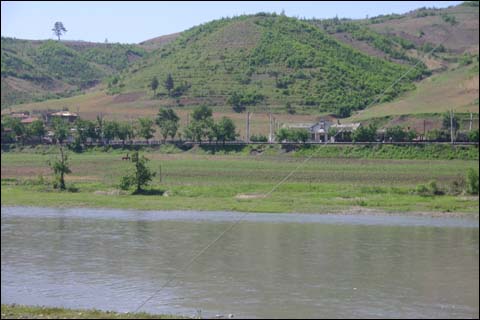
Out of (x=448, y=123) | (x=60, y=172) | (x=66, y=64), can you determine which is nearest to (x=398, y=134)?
(x=448, y=123)

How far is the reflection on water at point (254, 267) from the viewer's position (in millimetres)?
11039

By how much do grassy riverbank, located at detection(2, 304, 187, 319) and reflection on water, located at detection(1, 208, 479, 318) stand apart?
2.95 ft

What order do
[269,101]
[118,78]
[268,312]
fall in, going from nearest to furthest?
[268,312], [269,101], [118,78]

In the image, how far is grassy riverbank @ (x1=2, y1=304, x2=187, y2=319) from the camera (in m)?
9.69

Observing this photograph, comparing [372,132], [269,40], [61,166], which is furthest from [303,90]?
[61,166]

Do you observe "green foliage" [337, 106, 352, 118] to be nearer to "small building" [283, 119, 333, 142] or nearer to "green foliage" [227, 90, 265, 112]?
"small building" [283, 119, 333, 142]

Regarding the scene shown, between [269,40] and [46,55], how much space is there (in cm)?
4270

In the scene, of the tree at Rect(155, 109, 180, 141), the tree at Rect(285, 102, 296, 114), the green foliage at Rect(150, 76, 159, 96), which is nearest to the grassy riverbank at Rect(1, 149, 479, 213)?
the tree at Rect(155, 109, 180, 141)

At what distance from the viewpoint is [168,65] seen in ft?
239

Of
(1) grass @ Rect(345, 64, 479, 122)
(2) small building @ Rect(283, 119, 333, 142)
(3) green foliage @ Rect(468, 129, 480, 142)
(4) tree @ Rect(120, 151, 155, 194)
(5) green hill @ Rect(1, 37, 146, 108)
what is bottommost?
(4) tree @ Rect(120, 151, 155, 194)

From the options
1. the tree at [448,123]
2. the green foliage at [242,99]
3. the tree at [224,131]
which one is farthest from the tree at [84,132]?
the tree at [448,123]

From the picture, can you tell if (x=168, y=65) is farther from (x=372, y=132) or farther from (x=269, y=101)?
(x=372, y=132)

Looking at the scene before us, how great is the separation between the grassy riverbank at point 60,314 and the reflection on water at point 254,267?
0.90 meters

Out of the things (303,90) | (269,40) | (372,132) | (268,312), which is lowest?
(268,312)
